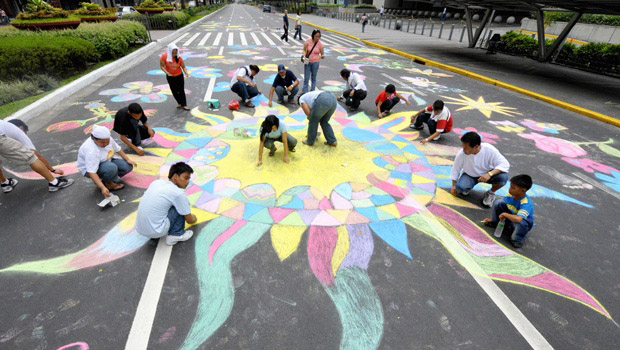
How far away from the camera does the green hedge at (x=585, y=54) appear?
12094mm

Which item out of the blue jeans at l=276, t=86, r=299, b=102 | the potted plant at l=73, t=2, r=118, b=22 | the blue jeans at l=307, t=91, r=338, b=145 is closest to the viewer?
the blue jeans at l=307, t=91, r=338, b=145

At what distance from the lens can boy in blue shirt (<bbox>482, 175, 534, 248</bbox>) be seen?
3.18m

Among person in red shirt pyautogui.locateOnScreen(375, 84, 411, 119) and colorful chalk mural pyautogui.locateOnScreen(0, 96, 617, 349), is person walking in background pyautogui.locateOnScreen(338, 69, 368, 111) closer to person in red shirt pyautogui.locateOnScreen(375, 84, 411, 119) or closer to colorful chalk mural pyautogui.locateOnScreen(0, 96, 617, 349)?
person in red shirt pyautogui.locateOnScreen(375, 84, 411, 119)

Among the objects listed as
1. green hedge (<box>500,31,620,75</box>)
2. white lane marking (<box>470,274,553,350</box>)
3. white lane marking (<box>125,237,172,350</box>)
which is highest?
green hedge (<box>500,31,620,75</box>)

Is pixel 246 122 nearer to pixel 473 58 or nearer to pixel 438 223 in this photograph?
pixel 438 223

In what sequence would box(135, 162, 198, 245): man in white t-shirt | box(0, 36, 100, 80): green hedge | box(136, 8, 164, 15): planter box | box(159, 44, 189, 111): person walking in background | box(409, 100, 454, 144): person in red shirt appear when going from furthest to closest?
box(136, 8, 164, 15): planter box → box(0, 36, 100, 80): green hedge → box(159, 44, 189, 111): person walking in background → box(409, 100, 454, 144): person in red shirt → box(135, 162, 198, 245): man in white t-shirt

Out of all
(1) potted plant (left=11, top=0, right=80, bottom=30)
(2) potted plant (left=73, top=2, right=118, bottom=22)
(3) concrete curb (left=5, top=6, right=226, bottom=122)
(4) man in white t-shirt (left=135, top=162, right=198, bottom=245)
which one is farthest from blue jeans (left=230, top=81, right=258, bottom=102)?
(2) potted plant (left=73, top=2, right=118, bottom=22)

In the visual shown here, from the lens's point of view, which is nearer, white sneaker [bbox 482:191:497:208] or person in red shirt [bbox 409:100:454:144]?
white sneaker [bbox 482:191:497:208]

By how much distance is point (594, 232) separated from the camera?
3.68m

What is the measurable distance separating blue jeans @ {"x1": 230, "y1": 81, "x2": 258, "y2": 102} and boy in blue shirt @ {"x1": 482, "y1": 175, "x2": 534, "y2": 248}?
646cm

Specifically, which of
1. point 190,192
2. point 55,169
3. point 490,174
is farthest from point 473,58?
point 55,169

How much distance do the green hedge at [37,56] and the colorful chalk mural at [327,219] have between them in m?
6.23

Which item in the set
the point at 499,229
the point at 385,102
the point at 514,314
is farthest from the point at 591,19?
the point at 514,314

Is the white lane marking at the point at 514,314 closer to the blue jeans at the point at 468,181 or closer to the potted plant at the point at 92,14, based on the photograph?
the blue jeans at the point at 468,181
